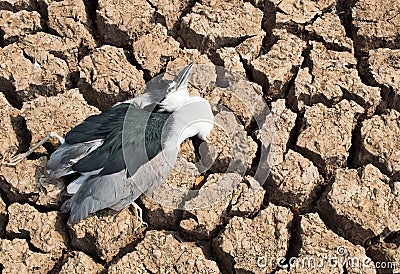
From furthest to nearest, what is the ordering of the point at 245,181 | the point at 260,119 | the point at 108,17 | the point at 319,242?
the point at 108,17, the point at 260,119, the point at 245,181, the point at 319,242

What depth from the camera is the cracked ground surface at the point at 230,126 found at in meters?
2.00

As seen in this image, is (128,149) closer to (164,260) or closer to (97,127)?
(97,127)

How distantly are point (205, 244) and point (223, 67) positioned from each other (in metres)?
0.76

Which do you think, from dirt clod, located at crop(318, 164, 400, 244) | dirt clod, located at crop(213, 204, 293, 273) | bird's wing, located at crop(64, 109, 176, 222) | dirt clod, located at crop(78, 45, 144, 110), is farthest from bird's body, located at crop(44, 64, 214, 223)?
dirt clod, located at crop(318, 164, 400, 244)

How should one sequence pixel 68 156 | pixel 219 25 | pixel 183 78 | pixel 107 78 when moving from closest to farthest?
1. pixel 68 156
2. pixel 183 78
3. pixel 107 78
4. pixel 219 25

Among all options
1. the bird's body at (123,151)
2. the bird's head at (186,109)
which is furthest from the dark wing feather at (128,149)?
the bird's head at (186,109)

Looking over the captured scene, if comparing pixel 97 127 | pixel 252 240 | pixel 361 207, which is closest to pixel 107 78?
pixel 97 127

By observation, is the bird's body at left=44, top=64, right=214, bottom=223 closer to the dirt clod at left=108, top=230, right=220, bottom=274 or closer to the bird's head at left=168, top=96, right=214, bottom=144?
the bird's head at left=168, top=96, right=214, bottom=144

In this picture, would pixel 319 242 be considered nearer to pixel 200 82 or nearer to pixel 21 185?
pixel 200 82

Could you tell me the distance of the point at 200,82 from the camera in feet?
7.73

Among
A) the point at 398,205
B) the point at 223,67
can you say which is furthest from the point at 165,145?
the point at 398,205

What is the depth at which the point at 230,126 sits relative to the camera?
2236 millimetres

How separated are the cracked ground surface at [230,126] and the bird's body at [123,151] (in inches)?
3.3

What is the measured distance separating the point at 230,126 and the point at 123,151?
479mm
